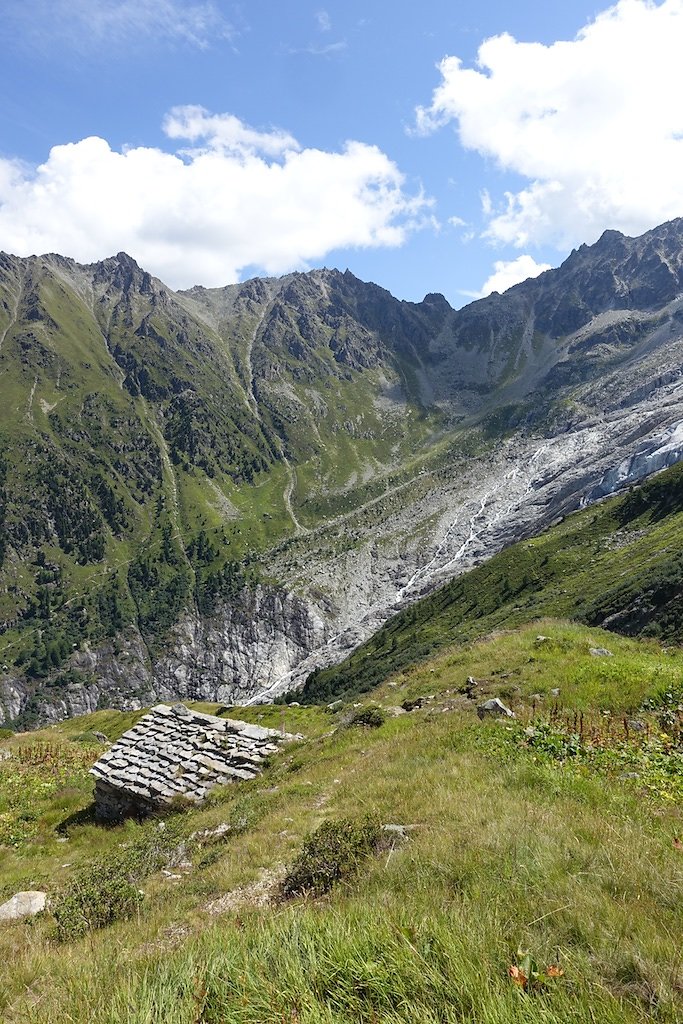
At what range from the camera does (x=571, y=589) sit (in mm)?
56750

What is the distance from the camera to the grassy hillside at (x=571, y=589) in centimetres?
3419

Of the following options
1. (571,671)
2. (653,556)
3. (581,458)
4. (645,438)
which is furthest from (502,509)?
(571,671)

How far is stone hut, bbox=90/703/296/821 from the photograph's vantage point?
57.4 feet

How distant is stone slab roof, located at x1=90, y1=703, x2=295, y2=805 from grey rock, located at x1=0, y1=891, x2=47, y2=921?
22.8 ft

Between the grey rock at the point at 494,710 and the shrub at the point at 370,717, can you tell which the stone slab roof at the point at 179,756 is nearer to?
the shrub at the point at 370,717

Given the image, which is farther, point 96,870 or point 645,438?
point 645,438

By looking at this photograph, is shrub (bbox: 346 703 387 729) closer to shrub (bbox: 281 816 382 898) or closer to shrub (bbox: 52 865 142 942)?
shrub (bbox: 281 816 382 898)

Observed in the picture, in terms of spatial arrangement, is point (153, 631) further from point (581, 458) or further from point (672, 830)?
point (672, 830)

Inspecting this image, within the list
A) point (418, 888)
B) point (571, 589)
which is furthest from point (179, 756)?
point (571, 589)

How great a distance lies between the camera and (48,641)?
184 meters

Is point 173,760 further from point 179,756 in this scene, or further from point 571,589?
point 571,589

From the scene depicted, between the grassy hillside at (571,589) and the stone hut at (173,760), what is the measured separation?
65.7ft

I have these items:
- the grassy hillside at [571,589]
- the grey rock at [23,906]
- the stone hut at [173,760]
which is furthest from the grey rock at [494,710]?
the grassy hillside at [571,589]

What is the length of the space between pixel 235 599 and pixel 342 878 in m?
180
